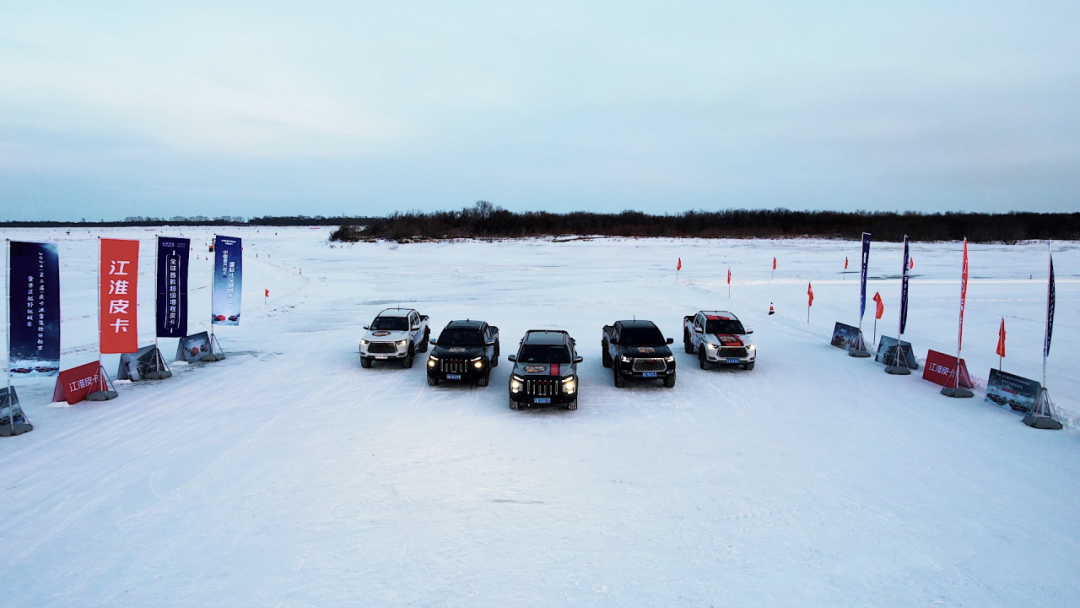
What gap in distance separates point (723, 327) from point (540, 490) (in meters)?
10.4

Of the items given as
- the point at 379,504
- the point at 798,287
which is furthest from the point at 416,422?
the point at 798,287

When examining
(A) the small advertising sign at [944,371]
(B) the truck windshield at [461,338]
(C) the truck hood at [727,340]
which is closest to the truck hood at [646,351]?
(C) the truck hood at [727,340]

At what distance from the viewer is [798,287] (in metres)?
38.2

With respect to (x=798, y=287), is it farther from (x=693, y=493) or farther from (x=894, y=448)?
(x=693, y=493)

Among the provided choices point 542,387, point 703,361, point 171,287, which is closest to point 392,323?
point 171,287

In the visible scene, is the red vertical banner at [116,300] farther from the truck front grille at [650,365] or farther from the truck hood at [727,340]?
the truck hood at [727,340]

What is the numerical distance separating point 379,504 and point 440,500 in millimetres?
859

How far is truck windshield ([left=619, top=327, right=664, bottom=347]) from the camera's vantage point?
15.5 metres

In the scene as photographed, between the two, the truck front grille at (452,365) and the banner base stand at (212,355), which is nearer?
the truck front grille at (452,365)

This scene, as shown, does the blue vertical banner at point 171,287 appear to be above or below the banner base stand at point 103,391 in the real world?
above

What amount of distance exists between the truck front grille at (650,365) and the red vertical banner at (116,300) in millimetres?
12015

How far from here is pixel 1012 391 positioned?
41.8 feet

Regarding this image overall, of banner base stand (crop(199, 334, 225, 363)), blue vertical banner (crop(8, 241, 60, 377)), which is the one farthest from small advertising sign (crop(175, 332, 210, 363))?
blue vertical banner (crop(8, 241, 60, 377))

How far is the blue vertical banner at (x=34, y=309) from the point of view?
11805 mm
